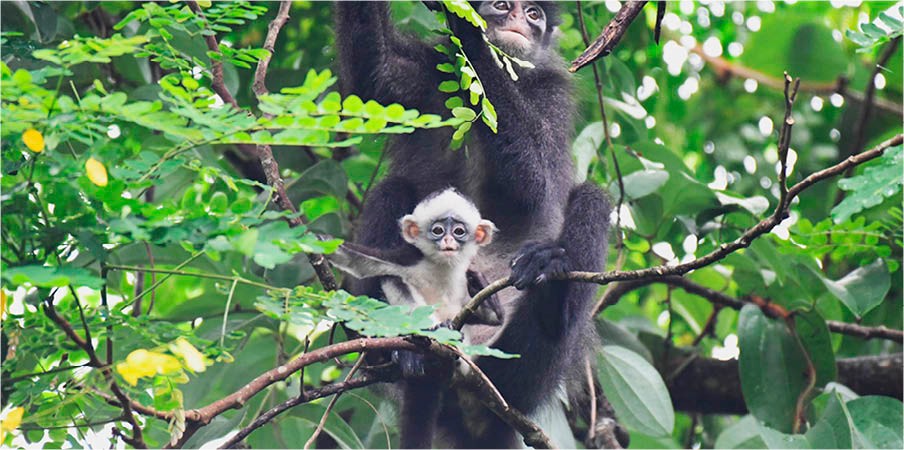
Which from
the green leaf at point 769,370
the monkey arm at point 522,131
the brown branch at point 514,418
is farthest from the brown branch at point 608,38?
the green leaf at point 769,370

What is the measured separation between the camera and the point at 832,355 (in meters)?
5.30

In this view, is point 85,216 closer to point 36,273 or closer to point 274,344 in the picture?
point 36,273

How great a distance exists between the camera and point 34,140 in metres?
2.34

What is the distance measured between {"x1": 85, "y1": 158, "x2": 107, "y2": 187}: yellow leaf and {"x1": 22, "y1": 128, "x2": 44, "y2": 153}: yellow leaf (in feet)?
0.36

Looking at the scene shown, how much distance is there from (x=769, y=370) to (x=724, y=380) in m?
0.89

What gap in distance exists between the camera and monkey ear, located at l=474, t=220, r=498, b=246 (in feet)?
15.0

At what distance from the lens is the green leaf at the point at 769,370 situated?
5328 millimetres

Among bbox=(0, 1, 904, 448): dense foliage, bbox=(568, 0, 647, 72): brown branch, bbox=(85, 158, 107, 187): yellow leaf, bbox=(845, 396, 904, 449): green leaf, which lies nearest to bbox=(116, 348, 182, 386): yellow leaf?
bbox=(0, 1, 904, 448): dense foliage

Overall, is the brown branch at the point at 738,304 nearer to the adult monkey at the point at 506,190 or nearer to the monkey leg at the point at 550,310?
the adult monkey at the point at 506,190

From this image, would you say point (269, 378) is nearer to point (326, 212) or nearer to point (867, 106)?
point (326, 212)

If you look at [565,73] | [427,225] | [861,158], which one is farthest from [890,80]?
[861,158]

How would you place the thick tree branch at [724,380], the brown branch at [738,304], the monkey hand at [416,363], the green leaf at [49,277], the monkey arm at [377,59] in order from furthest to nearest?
the thick tree branch at [724,380] → the brown branch at [738,304] → the monkey arm at [377,59] → the monkey hand at [416,363] → the green leaf at [49,277]

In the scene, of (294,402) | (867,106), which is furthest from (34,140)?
(867,106)

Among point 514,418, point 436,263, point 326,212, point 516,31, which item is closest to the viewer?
point 514,418
